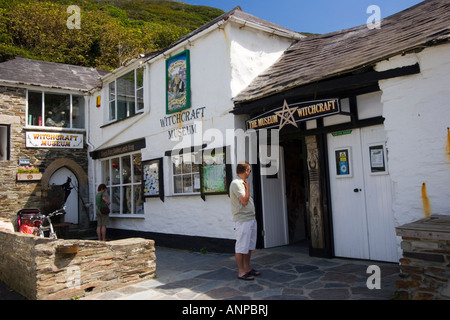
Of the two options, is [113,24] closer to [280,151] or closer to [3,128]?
[3,128]

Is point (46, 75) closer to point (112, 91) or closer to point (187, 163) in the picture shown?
point (112, 91)

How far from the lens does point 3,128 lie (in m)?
12.8

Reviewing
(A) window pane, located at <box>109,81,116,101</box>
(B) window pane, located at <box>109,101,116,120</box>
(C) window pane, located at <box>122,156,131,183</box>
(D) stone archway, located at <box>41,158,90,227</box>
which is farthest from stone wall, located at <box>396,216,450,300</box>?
(D) stone archway, located at <box>41,158,90,227</box>

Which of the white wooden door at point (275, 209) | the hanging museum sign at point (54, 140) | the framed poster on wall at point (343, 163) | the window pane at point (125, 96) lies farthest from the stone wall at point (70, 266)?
the hanging museum sign at point (54, 140)

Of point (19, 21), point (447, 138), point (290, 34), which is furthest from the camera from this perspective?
point (19, 21)

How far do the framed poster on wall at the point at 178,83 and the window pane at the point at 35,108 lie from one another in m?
6.43

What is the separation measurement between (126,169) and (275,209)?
242 inches

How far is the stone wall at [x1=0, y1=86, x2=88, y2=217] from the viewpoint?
485 inches

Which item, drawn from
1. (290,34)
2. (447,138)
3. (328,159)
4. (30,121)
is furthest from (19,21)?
(447,138)

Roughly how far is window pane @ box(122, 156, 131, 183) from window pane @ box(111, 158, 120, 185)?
0.44 m

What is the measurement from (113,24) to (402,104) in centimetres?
3390

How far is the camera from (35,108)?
13.5m

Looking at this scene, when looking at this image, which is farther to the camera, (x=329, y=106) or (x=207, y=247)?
(x=207, y=247)

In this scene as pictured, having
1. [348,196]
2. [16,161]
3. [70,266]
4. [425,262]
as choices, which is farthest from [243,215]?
[16,161]
